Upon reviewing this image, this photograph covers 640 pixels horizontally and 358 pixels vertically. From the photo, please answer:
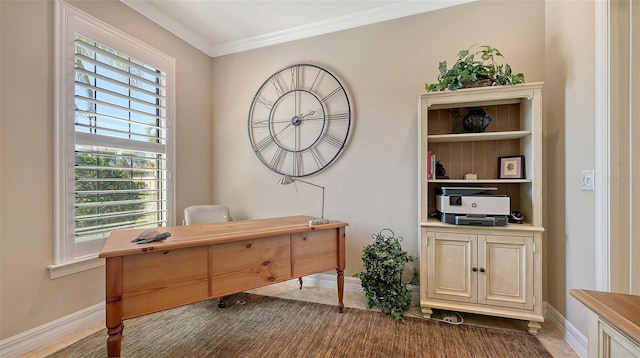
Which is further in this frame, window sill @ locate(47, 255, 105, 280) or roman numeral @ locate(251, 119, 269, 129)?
roman numeral @ locate(251, 119, 269, 129)

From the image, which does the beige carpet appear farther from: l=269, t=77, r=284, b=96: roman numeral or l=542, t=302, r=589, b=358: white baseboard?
l=269, t=77, r=284, b=96: roman numeral

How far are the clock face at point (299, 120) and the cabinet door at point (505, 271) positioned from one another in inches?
60.6

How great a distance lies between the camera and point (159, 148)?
2.65 metres

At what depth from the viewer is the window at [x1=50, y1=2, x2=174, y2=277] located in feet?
6.28

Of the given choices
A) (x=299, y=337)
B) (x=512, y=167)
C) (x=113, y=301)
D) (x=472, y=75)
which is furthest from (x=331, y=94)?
A: (x=113, y=301)

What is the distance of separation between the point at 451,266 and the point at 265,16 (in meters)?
2.81

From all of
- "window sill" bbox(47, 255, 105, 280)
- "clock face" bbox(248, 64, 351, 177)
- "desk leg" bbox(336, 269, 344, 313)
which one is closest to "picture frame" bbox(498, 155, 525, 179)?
"clock face" bbox(248, 64, 351, 177)

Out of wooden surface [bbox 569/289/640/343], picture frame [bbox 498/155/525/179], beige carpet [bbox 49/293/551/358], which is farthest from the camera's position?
picture frame [bbox 498/155/525/179]

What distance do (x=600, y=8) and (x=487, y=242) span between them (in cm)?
154

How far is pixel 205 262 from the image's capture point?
1.62m

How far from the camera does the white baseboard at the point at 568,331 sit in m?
1.65

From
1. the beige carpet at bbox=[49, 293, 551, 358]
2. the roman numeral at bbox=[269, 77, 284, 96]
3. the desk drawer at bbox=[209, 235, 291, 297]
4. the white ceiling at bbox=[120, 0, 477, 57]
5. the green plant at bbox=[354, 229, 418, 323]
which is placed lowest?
the beige carpet at bbox=[49, 293, 551, 358]

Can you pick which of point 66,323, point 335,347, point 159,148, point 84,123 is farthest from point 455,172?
point 66,323

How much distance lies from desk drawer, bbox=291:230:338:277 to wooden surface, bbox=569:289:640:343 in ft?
5.04
